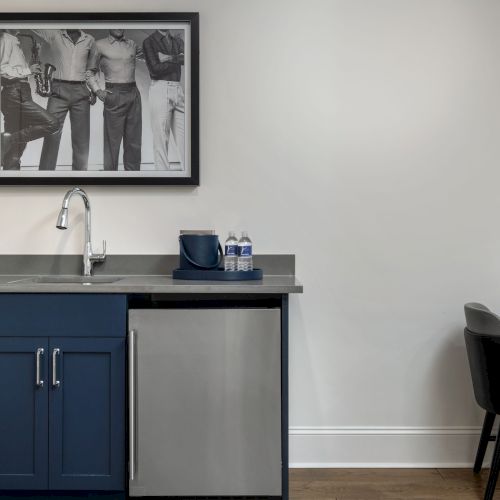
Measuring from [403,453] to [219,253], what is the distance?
1.17 metres

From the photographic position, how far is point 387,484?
6.94 ft

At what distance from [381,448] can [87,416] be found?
4.09 ft

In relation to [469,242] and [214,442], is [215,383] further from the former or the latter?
[469,242]

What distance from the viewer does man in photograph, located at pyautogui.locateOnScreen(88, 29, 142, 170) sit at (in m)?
2.29

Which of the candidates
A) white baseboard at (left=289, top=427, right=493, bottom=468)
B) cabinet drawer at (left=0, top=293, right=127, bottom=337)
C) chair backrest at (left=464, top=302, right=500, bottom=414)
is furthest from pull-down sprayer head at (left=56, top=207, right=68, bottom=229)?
chair backrest at (left=464, top=302, right=500, bottom=414)

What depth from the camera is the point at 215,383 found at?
1813 millimetres

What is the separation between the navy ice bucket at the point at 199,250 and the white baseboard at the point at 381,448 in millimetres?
834

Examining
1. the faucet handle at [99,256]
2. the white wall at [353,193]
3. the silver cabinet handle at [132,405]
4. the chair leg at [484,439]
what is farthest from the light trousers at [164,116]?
the chair leg at [484,439]

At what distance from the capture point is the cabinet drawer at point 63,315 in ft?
5.98

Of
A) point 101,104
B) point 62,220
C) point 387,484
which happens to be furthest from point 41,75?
point 387,484

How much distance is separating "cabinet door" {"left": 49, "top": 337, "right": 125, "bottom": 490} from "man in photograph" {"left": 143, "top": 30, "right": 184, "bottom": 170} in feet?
2.87

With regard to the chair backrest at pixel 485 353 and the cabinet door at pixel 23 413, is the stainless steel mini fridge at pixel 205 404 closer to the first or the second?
the cabinet door at pixel 23 413

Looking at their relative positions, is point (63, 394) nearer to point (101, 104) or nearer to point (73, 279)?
point (73, 279)

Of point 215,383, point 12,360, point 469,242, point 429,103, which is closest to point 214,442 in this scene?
point 215,383
